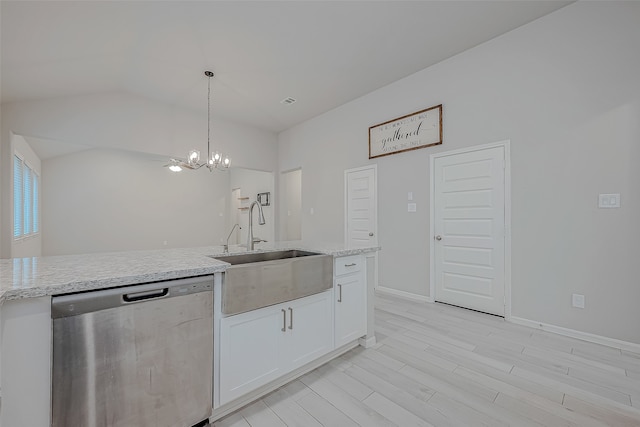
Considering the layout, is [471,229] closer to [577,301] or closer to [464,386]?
[577,301]

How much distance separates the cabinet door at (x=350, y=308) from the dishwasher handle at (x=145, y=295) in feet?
3.94

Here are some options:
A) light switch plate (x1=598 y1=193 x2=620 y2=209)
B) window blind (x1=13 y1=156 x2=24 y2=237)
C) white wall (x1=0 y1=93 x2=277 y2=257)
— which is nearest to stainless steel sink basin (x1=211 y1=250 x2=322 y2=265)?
light switch plate (x1=598 y1=193 x2=620 y2=209)

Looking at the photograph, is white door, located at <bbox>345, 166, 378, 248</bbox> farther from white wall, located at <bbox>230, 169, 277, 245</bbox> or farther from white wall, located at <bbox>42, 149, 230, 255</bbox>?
white wall, located at <bbox>42, 149, 230, 255</bbox>

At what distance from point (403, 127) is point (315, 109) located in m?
1.86

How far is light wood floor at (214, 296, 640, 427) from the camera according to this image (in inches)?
58.5

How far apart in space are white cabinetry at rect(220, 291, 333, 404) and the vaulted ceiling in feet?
8.84

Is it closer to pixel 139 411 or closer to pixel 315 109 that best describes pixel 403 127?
pixel 315 109

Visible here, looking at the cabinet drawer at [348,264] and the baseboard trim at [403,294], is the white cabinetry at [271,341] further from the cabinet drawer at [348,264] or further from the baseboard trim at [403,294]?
the baseboard trim at [403,294]

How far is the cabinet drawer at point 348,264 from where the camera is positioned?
2.07 meters

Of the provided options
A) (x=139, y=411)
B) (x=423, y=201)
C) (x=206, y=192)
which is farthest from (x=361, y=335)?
(x=206, y=192)

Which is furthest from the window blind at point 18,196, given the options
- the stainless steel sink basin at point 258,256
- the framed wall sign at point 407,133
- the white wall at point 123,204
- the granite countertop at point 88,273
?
the framed wall sign at point 407,133

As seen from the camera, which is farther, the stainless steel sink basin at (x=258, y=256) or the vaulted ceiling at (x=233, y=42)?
the vaulted ceiling at (x=233, y=42)

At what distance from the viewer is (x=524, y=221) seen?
2.78 metres

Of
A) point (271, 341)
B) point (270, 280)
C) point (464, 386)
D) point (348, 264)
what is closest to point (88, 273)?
point (270, 280)
